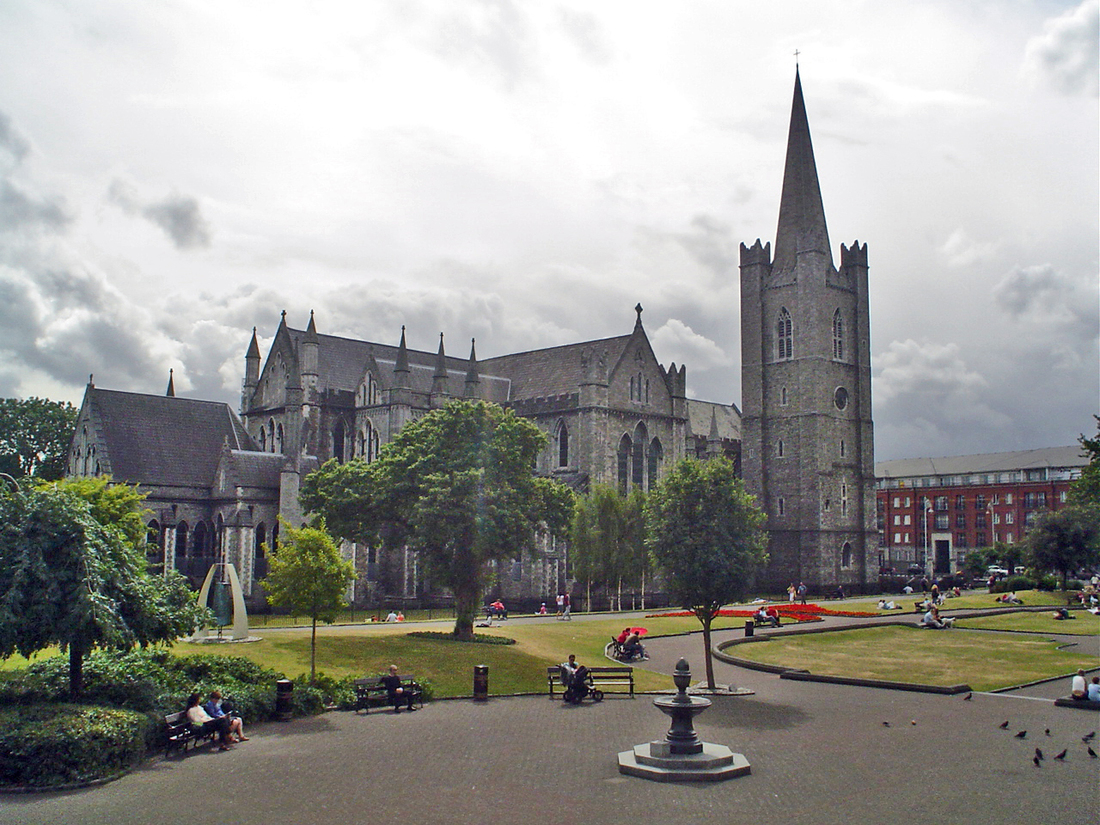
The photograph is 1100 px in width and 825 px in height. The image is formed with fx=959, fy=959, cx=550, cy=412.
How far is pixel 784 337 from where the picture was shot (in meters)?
81.2

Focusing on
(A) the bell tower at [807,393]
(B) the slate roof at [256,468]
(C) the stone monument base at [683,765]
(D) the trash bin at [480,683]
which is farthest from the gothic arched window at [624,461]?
(C) the stone monument base at [683,765]

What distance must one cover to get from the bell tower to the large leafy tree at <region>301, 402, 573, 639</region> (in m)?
41.6

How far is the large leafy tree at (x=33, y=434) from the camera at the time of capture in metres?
76.5

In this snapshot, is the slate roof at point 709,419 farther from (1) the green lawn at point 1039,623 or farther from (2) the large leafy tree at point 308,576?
(2) the large leafy tree at point 308,576

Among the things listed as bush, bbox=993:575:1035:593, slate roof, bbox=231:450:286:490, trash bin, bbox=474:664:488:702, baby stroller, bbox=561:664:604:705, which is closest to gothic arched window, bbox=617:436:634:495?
slate roof, bbox=231:450:286:490

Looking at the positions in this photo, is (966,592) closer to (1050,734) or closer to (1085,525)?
A: (1085,525)

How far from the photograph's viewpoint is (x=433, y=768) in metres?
18.3

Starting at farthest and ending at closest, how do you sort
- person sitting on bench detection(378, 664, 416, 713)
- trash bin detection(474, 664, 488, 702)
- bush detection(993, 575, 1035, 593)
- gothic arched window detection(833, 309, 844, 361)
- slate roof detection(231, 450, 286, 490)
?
gothic arched window detection(833, 309, 844, 361) < bush detection(993, 575, 1035, 593) < slate roof detection(231, 450, 286, 490) < trash bin detection(474, 664, 488, 702) < person sitting on bench detection(378, 664, 416, 713)

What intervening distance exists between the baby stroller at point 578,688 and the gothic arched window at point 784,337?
58478 millimetres

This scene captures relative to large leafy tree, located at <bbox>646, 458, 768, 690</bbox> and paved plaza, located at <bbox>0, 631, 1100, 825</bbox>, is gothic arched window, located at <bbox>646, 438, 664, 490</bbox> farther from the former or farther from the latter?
paved plaza, located at <bbox>0, 631, 1100, 825</bbox>

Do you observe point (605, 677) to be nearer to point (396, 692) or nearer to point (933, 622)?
point (396, 692)

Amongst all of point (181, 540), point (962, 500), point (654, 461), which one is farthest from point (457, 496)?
point (962, 500)

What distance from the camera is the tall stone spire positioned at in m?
79.5

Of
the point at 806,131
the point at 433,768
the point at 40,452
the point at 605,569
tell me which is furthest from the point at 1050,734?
the point at 40,452
